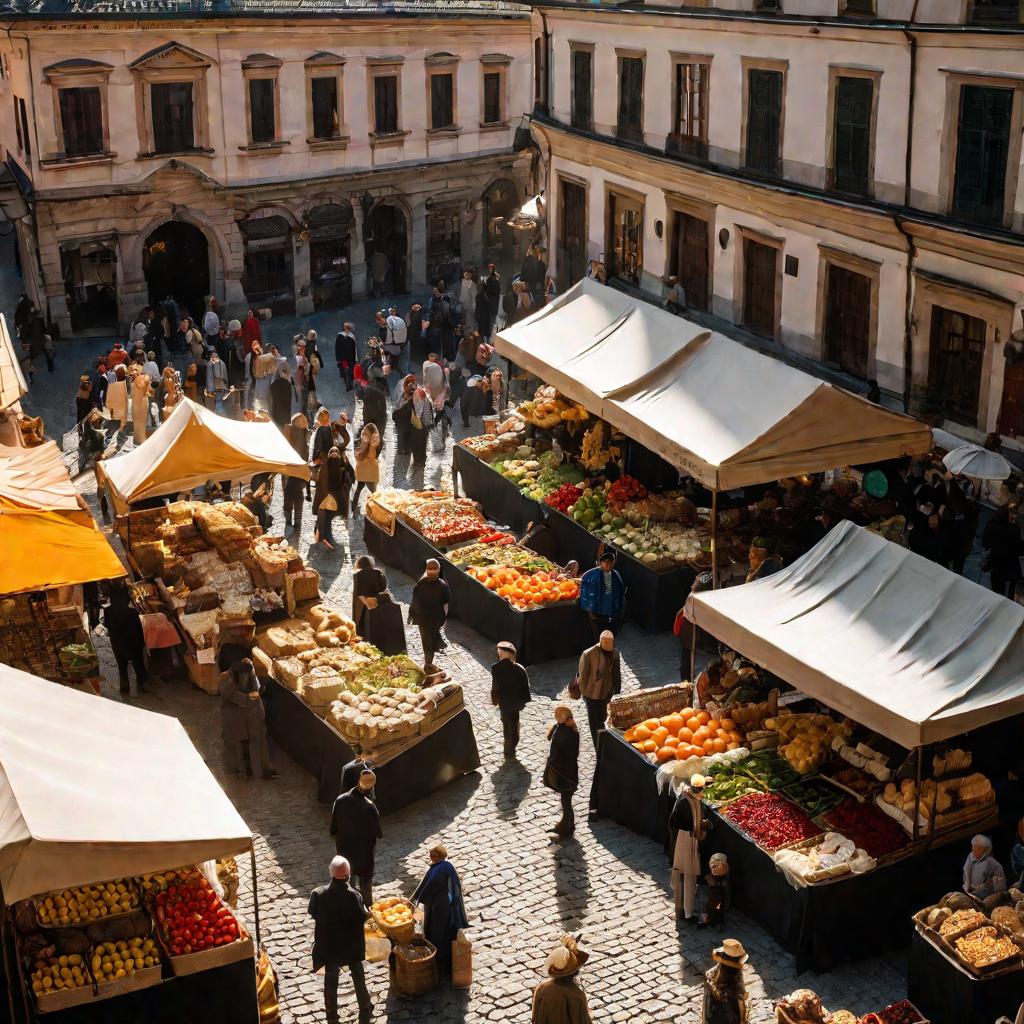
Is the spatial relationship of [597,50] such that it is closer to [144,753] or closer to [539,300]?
[539,300]

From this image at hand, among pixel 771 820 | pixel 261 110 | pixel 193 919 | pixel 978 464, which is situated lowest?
pixel 771 820

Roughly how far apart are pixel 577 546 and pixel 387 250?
21.3m

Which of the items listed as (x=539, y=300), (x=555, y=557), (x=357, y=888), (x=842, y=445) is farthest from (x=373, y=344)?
(x=357, y=888)

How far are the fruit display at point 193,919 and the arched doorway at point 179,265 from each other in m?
26.3

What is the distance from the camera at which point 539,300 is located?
35.7m

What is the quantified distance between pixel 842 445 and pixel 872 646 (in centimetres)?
522

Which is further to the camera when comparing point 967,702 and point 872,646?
point 872,646

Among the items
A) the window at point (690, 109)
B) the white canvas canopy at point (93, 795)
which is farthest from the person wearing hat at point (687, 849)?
the window at point (690, 109)

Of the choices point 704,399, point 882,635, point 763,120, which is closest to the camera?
point 882,635

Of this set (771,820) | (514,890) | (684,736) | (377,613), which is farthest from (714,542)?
(514,890)

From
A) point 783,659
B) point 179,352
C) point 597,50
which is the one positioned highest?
point 597,50

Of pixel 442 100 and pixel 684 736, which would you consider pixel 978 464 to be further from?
pixel 442 100

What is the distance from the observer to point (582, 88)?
32969 mm

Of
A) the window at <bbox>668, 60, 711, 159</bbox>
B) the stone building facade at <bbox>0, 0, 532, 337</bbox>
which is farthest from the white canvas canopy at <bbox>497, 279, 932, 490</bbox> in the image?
the stone building facade at <bbox>0, 0, 532, 337</bbox>
